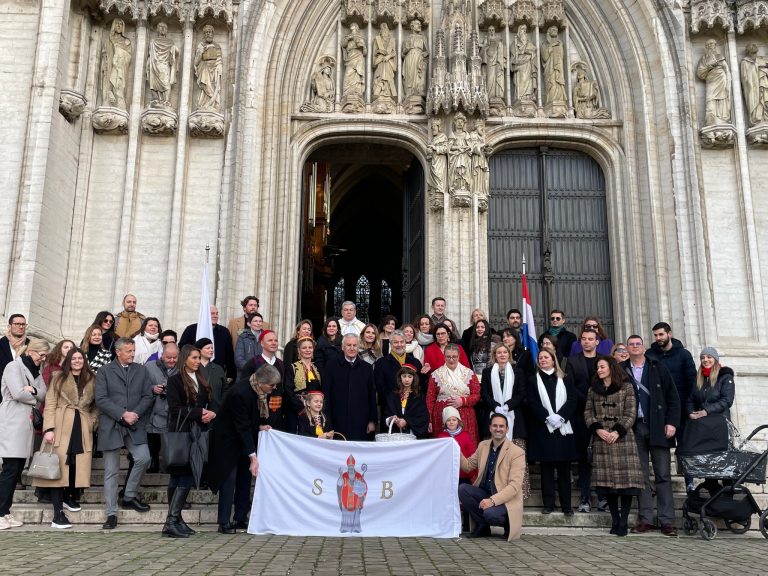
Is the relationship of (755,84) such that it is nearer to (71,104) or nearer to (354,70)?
(354,70)

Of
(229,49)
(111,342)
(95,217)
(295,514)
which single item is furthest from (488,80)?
(295,514)


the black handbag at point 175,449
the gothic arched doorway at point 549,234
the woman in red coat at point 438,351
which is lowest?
the black handbag at point 175,449

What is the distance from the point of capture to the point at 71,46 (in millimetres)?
13117

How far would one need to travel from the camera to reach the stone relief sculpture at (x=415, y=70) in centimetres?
1447

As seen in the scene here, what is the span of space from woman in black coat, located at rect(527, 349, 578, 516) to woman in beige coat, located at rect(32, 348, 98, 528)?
15.8ft

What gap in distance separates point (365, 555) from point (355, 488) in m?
1.45

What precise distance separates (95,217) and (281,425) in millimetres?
6746

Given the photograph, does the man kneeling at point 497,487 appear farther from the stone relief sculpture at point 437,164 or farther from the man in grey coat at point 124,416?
the stone relief sculpture at point 437,164

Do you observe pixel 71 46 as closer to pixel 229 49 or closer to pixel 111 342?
pixel 229 49

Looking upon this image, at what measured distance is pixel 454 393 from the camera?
855 centimetres

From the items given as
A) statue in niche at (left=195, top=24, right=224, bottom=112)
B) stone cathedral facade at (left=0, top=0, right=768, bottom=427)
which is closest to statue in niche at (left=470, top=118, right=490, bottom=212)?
stone cathedral facade at (left=0, top=0, right=768, bottom=427)

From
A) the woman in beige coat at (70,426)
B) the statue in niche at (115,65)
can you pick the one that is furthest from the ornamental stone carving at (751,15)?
the woman in beige coat at (70,426)

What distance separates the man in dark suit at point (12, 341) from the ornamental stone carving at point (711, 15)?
12.3 m

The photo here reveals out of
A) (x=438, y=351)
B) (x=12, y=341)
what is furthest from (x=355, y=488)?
(x=12, y=341)
